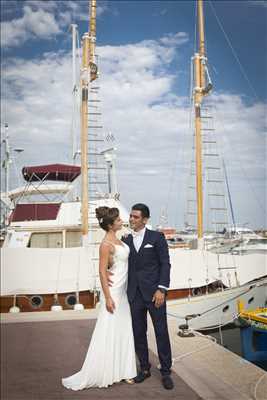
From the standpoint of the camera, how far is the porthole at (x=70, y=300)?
682 centimetres

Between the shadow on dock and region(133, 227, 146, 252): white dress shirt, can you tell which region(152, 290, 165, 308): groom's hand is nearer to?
region(133, 227, 146, 252): white dress shirt

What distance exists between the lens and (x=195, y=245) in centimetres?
965

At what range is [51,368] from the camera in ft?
10.3

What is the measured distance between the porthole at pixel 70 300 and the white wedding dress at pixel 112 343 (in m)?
4.11

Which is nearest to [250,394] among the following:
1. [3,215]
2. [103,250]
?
[103,250]

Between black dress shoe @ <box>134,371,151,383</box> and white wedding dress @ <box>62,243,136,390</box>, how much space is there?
0.15 ft

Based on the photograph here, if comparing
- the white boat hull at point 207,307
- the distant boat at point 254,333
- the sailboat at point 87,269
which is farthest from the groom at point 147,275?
the white boat hull at point 207,307

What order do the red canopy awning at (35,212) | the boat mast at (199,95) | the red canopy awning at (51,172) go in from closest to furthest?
the boat mast at (199,95) → the red canopy awning at (35,212) → the red canopy awning at (51,172)

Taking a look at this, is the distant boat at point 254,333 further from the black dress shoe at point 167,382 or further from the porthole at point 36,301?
the porthole at point 36,301

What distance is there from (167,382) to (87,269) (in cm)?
438

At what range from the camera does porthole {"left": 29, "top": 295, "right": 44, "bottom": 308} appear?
672 cm

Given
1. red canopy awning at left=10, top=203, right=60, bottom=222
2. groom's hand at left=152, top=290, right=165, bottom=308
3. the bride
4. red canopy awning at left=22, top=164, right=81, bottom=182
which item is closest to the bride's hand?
the bride

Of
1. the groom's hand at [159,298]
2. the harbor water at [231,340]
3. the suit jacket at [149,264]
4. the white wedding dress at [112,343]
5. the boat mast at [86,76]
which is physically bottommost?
the harbor water at [231,340]

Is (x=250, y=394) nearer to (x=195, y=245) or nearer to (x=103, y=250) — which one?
(x=103, y=250)
